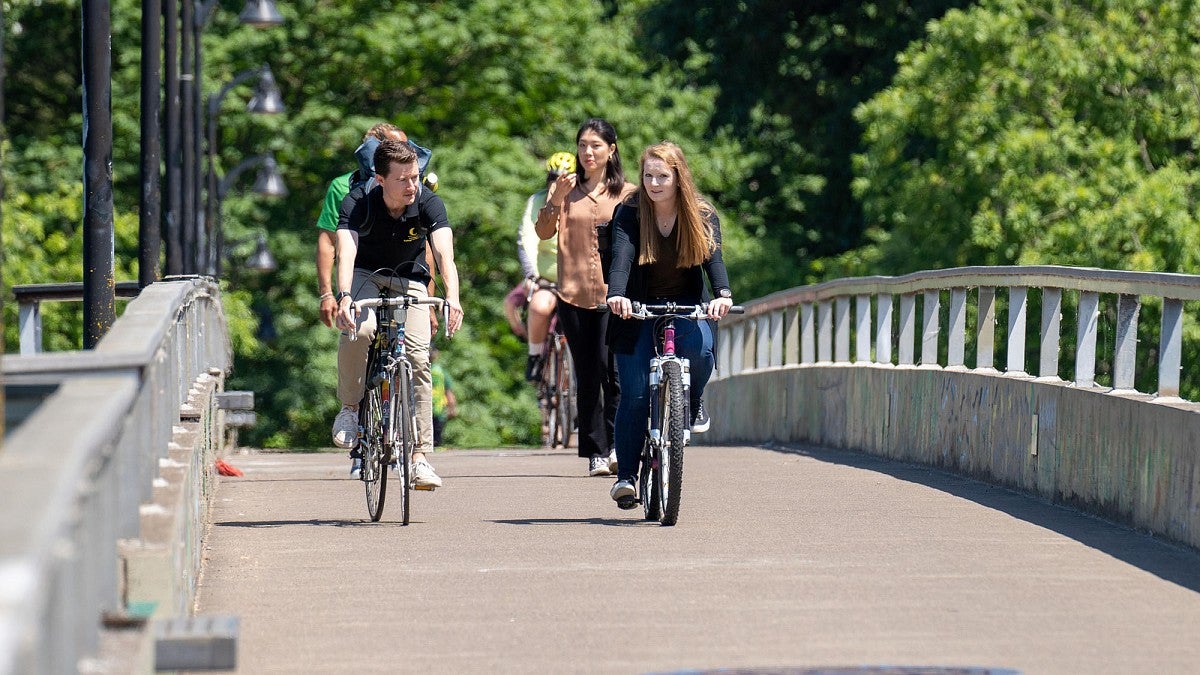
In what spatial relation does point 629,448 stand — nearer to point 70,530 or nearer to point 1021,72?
point 70,530

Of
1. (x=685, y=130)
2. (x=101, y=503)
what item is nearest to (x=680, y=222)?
(x=101, y=503)

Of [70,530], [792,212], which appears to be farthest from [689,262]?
[792,212]

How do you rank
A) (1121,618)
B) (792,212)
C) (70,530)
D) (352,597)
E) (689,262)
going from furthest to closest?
(792,212), (689,262), (352,597), (1121,618), (70,530)

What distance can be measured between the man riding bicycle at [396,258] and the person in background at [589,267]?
4.28ft

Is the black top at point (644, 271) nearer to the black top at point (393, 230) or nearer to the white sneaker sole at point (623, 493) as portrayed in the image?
the white sneaker sole at point (623, 493)

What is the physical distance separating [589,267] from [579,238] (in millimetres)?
212

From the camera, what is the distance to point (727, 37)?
3447 cm

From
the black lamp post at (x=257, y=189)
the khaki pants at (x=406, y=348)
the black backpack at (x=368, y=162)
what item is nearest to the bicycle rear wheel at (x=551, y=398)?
the black backpack at (x=368, y=162)

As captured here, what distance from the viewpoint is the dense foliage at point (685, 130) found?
105 ft

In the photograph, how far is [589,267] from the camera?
12.4 metres

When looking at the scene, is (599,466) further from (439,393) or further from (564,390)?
(439,393)

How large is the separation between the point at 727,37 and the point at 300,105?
27.4 ft

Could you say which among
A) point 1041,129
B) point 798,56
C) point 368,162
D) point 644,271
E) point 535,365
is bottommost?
point 535,365

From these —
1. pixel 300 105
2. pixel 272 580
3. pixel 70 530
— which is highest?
pixel 300 105
